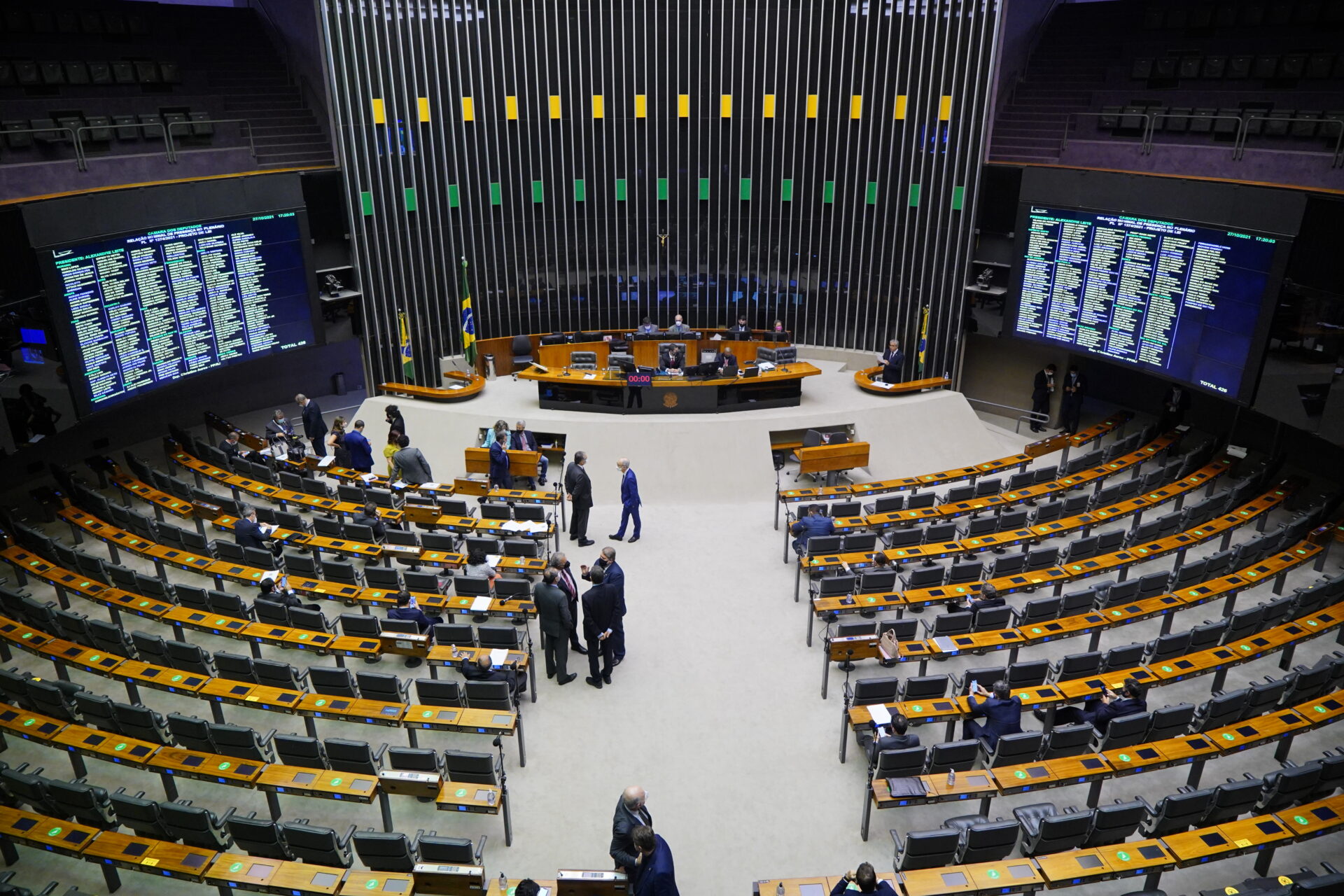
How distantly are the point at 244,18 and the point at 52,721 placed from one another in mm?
14750

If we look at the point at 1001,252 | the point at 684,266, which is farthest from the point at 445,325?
the point at 1001,252

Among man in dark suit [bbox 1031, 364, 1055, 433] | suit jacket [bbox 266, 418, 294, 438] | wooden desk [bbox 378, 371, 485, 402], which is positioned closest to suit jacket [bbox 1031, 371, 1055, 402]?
man in dark suit [bbox 1031, 364, 1055, 433]

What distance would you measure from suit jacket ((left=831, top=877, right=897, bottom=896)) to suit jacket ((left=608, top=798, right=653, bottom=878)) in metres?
1.34

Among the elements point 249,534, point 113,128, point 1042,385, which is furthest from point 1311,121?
point 113,128

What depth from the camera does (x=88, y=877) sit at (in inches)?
276

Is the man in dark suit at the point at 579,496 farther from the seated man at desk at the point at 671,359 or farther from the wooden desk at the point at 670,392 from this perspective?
the seated man at desk at the point at 671,359

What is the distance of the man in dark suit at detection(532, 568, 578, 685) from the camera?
871cm

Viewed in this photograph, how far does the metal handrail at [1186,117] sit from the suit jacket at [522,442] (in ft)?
36.8

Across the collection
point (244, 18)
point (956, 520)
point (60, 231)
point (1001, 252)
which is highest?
point (244, 18)

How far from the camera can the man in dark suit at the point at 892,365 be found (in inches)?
626

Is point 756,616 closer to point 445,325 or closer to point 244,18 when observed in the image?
point 445,325

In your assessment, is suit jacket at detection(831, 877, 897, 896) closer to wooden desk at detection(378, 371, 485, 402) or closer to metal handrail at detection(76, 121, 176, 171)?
wooden desk at detection(378, 371, 485, 402)

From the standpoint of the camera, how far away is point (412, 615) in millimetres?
9039

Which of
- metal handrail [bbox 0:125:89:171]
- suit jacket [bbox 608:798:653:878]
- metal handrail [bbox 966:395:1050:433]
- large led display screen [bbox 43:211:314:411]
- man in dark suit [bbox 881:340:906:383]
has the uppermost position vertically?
metal handrail [bbox 0:125:89:171]
